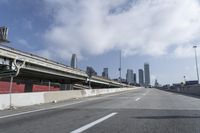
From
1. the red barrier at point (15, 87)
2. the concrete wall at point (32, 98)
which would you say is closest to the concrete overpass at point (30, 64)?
the red barrier at point (15, 87)

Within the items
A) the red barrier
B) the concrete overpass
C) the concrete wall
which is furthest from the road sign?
the concrete wall

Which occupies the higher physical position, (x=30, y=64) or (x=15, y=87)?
(x=30, y=64)

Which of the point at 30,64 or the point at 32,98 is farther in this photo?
the point at 30,64

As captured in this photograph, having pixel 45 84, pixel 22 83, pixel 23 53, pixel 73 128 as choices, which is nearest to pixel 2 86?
pixel 22 83

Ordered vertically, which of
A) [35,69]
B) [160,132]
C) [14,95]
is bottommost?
[160,132]

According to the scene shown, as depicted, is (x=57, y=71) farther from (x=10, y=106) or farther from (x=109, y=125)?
(x=109, y=125)

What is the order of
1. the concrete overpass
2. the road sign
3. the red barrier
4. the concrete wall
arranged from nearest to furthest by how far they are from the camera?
the concrete wall, the concrete overpass, the road sign, the red barrier

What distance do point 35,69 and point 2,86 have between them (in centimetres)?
687

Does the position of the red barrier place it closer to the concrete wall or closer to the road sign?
the road sign

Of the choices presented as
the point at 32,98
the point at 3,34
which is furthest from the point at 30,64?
the point at 32,98

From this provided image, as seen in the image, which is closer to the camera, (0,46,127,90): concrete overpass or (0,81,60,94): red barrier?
(0,46,127,90): concrete overpass

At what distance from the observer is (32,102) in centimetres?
2027

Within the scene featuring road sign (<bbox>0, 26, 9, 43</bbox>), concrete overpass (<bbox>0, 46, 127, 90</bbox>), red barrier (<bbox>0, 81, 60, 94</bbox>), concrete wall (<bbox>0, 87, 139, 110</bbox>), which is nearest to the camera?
concrete wall (<bbox>0, 87, 139, 110</bbox>)

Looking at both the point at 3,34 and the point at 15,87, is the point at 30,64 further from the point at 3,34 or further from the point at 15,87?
the point at 15,87
